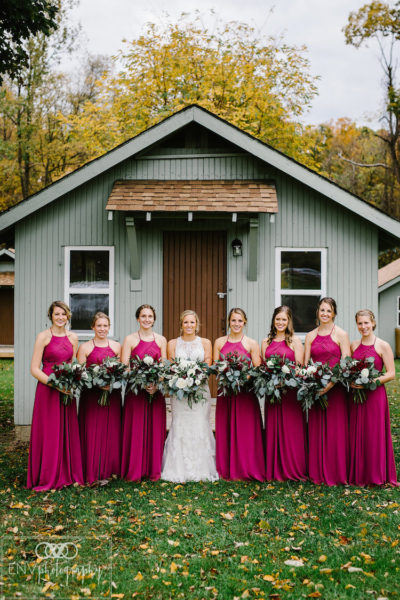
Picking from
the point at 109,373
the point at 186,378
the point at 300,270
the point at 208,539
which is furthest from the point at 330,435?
the point at 300,270

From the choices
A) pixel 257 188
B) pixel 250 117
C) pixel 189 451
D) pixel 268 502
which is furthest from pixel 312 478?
pixel 250 117

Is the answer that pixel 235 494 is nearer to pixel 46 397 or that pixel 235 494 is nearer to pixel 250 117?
pixel 46 397

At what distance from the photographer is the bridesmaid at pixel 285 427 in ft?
20.9

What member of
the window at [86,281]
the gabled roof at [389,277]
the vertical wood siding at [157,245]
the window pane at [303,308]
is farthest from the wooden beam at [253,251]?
the gabled roof at [389,277]

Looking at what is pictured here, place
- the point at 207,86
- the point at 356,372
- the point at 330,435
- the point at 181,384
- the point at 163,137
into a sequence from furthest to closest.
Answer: the point at 207,86 < the point at 163,137 < the point at 330,435 < the point at 181,384 < the point at 356,372

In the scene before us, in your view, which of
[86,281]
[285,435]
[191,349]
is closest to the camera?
[285,435]

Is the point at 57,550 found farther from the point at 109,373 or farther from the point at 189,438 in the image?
the point at 189,438

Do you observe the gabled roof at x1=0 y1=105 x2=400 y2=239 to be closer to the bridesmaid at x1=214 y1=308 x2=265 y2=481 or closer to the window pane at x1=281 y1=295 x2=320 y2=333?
the window pane at x1=281 y1=295 x2=320 y2=333

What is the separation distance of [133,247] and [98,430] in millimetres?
3585

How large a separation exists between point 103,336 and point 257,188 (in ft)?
12.8

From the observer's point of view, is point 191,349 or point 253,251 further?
point 253,251

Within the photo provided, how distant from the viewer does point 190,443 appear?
655cm

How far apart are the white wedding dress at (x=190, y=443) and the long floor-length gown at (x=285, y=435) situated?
2.47ft

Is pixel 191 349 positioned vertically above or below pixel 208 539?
above
